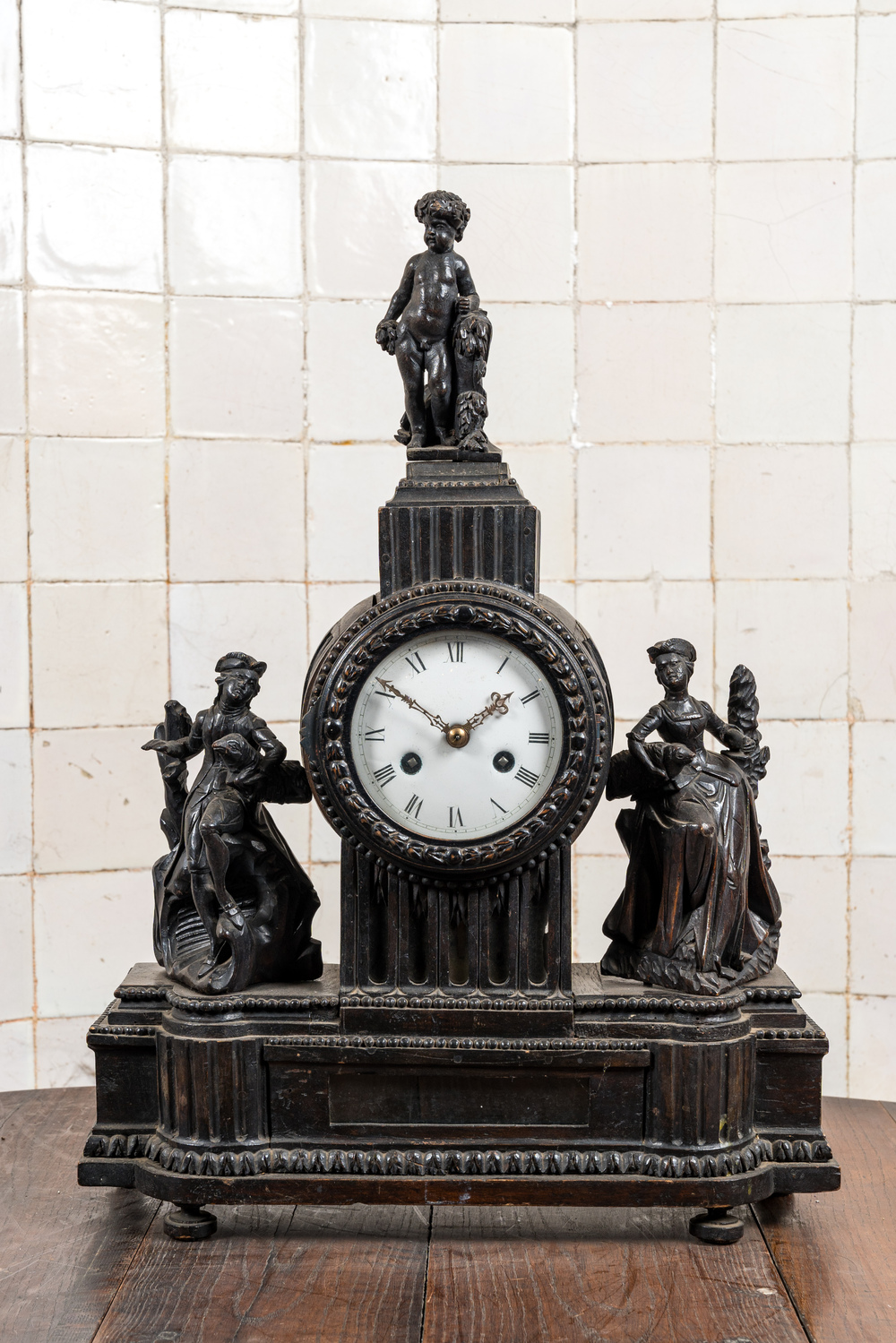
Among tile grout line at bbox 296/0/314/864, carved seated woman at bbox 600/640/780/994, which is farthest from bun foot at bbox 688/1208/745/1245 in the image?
tile grout line at bbox 296/0/314/864

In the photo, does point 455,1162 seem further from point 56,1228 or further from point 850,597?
point 850,597

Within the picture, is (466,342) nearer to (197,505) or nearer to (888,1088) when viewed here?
(197,505)

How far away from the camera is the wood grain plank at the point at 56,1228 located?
6.64 ft

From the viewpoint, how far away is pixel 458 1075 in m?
2.28

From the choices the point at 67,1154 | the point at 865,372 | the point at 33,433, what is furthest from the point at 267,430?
the point at 67,1154

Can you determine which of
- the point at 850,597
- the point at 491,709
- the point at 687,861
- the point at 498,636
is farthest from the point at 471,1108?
the point at 850,597

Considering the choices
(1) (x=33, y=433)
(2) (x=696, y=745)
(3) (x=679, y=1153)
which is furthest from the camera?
(1) (x=33, y=433)

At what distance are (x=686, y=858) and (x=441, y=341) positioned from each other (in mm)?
926

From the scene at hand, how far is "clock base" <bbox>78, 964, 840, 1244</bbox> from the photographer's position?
88.3 inches

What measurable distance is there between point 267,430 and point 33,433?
1.72 ft

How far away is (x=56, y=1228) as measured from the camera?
228 cm

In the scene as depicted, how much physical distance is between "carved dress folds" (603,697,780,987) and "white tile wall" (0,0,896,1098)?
100 cm

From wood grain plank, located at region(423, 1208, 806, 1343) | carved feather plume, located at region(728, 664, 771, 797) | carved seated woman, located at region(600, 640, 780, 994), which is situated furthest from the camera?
carved feather plume, located at region(728, 664, 771, 797)

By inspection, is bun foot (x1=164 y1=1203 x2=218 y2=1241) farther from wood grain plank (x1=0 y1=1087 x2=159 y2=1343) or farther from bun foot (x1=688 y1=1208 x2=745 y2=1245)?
bun foot (x1=688 y1=1208 x2=745 y2=1245)
